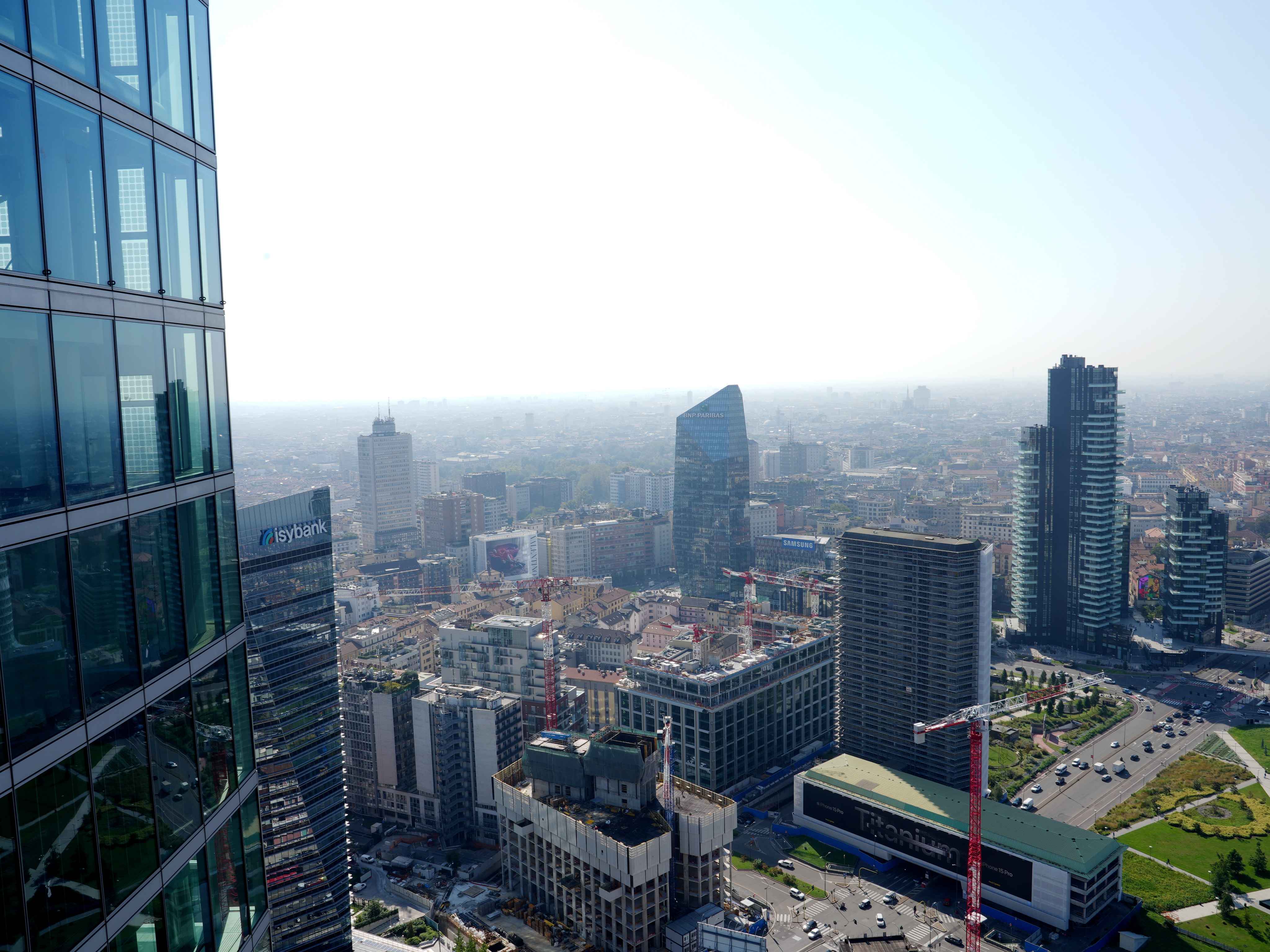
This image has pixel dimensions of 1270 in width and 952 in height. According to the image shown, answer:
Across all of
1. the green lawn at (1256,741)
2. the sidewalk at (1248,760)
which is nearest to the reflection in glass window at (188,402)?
the sidewalk at (1248,760)

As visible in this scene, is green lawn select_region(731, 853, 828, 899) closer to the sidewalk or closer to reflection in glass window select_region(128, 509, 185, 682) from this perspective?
the sidewalk

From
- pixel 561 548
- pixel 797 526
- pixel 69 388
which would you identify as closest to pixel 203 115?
pixel 69 388

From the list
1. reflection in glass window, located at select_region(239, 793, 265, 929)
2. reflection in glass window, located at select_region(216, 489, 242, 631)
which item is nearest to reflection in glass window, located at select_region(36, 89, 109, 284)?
reflection in glass window, located at select_region(216, 489, 242, 631)

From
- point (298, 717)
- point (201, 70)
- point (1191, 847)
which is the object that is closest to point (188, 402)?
point (201, 70)

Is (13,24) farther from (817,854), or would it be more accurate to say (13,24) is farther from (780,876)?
(817,854)

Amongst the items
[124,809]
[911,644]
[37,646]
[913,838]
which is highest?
[37,646]

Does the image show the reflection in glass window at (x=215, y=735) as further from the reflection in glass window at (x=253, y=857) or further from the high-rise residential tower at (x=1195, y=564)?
the high-rise residential tower at (x=1195, y=564)
